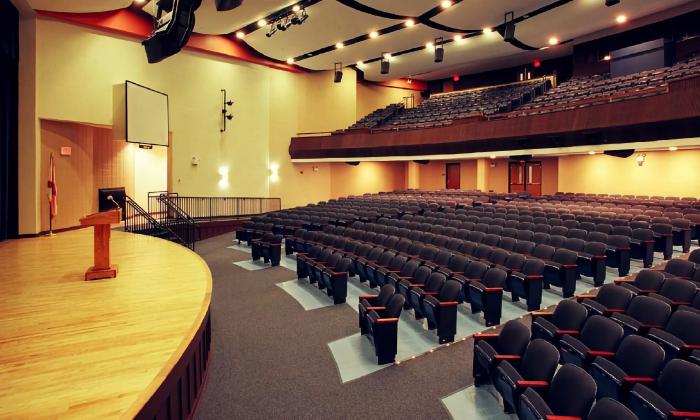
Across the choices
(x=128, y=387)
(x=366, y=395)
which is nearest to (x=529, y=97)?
(x=366, y=395)

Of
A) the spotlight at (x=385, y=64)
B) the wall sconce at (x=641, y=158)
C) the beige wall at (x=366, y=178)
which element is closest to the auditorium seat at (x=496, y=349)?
the spotlight at (x=385, y=64)

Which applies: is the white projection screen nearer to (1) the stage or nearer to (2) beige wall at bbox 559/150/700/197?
(1) the stage

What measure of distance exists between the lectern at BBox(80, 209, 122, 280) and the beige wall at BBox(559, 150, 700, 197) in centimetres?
1389

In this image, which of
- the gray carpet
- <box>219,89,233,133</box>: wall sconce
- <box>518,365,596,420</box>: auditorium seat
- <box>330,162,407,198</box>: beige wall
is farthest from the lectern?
<box>330,162,407,198</box>: beige wall

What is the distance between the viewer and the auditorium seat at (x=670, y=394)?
2.25 m

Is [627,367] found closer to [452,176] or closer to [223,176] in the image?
[223,176]

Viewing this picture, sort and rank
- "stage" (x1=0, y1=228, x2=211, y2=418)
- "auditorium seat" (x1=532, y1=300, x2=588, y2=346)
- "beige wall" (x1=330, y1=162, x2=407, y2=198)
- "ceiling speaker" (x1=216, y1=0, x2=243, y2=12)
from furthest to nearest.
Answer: "beige wall" (x1=330, y1=162, x2=407, y2=198)
"ceiling speaker" (x1=216, y1=0, x2=243, y2=12)
"auditorium seat" (x1=532, y1=300, x2=588, y2=346)
"stage" (x1=0, y1=228, x2=211, y2=418)

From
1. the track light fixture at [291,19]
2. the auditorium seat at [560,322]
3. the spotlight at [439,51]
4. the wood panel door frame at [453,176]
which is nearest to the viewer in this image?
the auditorium seat at [560,322]

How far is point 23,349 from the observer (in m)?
2.79

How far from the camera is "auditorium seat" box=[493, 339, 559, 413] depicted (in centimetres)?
262

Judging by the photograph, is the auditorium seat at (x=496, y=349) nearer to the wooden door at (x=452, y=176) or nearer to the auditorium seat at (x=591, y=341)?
the auditorium seat at (x=591, y=341)

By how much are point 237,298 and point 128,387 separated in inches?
143

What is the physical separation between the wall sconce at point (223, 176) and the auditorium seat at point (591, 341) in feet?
37.8

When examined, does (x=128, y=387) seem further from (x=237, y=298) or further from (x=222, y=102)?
(x=222, y=102)
